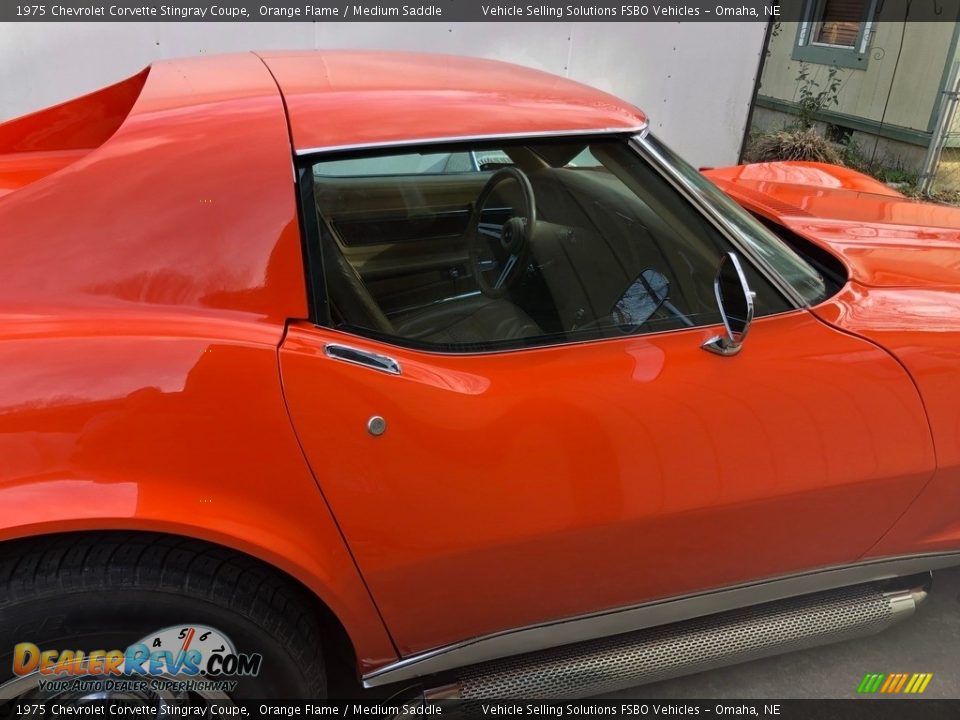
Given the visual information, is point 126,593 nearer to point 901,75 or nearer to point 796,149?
point 796,149

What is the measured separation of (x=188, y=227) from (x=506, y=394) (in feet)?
2.30

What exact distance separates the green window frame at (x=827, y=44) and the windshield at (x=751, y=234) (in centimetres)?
843

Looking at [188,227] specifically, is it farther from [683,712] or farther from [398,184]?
[683,712]

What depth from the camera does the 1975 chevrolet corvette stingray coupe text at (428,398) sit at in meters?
1.26

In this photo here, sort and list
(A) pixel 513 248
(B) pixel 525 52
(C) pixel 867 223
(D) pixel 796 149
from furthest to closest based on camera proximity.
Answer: (D) pixel 796 149
(B) pixel 525 52
(C) pixel 867 223
(A) pixel 513 248

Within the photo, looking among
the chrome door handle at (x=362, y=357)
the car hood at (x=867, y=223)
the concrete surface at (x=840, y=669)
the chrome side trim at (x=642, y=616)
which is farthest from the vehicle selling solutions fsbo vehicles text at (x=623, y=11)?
the concrete surface at (x=840, y=669)

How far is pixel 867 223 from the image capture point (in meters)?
2.29

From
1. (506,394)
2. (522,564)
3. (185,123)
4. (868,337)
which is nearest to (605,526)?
(522,564)

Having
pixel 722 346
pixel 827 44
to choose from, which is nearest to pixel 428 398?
pixel 722 346

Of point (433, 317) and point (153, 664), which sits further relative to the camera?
point (433, 317)

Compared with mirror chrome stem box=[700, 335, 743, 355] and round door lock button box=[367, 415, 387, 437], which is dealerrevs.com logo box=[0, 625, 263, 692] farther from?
mirror chrome stem box=[700, 335, 743, 355]

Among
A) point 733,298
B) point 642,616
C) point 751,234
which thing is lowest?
point 642,616

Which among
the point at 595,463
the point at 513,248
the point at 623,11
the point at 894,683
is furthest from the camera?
the point at 623,11

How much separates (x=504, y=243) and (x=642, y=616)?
3.49 ft
